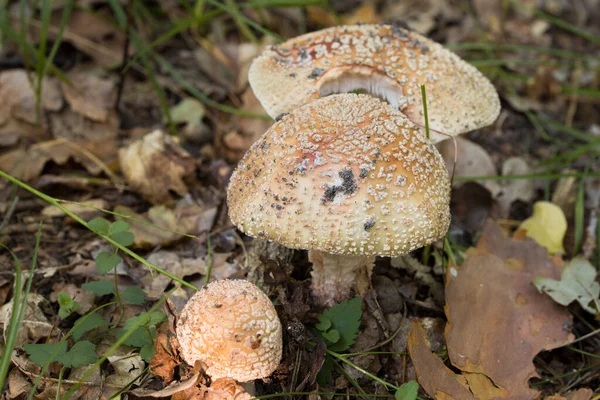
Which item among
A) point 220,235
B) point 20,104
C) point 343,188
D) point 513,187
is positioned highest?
point 343,188

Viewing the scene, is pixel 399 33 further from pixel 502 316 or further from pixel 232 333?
pixel 232 333

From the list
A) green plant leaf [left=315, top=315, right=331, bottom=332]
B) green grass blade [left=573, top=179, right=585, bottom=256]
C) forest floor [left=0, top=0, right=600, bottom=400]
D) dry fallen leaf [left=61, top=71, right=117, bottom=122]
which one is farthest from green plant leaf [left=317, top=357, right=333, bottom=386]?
dry fallen leaf [left=61, top=71, right=117, bottom=122]

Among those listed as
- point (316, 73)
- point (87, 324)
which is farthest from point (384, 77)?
point (87, 324)

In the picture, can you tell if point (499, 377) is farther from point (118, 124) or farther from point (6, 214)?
point (118, 124)

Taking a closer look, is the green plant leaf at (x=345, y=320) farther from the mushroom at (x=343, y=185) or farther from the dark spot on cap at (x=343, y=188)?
the dark spot on cap at (x=343, y=188)

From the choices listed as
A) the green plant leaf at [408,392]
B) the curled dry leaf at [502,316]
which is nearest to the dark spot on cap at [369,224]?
the green plant leaf at [408,392]
